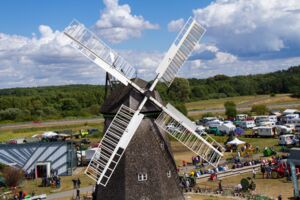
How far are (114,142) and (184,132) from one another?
3494 millimetres

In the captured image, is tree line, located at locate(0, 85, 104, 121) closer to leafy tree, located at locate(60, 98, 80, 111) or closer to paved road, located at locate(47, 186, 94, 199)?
leafy tree, located at locate(60, 98, 80, 111)

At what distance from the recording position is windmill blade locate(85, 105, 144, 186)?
19.1m

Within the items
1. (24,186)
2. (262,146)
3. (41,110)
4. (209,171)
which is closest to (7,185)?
(24,186)

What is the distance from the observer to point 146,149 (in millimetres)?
19703

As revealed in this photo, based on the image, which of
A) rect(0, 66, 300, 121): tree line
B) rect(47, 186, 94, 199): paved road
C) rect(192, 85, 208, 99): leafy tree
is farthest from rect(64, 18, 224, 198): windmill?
rect(192, 85, 208, 99): leafy tree

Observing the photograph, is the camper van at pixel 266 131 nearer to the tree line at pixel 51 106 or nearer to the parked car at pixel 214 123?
the parked car at pixel 214 123

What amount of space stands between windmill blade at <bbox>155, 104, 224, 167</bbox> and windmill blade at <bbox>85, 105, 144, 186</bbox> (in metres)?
1.27

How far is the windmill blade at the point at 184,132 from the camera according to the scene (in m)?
20.2

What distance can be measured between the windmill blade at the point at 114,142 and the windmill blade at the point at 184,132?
1.27m

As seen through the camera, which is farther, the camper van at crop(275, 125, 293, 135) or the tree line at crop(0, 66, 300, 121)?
the tree line at crop(0, 66, 300, 121)

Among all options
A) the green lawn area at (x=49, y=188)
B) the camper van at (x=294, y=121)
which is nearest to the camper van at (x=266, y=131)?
the camper van at (x=294, y=121)

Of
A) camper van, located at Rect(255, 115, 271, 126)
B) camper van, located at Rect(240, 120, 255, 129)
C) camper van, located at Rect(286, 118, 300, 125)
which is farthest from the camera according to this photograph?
camper van, located at Rect(240, 120, 255, 129)

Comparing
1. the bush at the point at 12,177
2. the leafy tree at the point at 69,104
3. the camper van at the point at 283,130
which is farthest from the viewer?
the leafy tree at the point at 69,104

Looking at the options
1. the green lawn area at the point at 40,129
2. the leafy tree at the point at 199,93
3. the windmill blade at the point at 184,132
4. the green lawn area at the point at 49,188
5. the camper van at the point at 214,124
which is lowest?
the green lawn area at the point at 49,188
